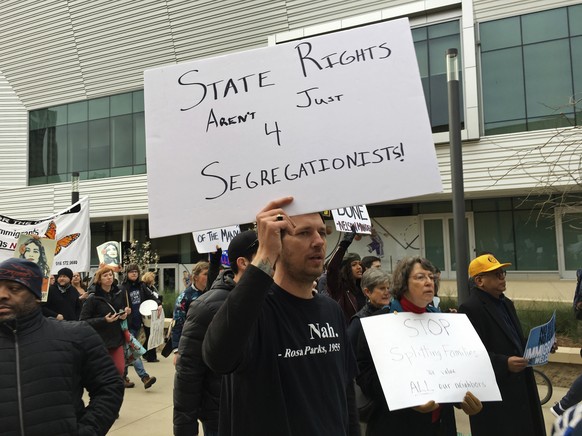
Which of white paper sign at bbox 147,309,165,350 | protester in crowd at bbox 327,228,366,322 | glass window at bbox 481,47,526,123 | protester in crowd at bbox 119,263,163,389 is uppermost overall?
glass window at bbox 481,47,526,123

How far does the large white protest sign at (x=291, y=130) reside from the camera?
1771 millimetres

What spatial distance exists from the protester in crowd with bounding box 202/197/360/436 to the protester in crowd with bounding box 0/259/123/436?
38.6 inches

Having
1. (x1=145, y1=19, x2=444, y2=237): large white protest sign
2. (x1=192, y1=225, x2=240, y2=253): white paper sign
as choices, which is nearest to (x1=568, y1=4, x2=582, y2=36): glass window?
(x1=192, y1=225, x2=240, y2=253): white paper sign

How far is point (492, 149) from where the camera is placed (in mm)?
17469

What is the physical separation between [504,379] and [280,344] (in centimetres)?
254

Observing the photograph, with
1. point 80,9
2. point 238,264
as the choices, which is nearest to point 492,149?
point 238,264

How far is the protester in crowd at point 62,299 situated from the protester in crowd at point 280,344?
246 inches

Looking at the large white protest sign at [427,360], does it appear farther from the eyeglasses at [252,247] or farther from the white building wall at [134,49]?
the white building wall at [134,49]

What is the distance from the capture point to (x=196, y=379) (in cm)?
288

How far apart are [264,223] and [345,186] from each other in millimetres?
355

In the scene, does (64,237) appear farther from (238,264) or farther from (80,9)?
(80,9)

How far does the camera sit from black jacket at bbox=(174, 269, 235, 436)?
9.40 ft

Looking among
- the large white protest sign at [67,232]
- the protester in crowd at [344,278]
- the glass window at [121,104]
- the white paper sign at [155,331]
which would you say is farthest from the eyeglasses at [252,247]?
the glass window at [121,104]

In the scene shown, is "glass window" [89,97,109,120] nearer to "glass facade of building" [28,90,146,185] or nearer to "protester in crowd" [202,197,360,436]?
"glass facade of building" [28,90,146,185]
